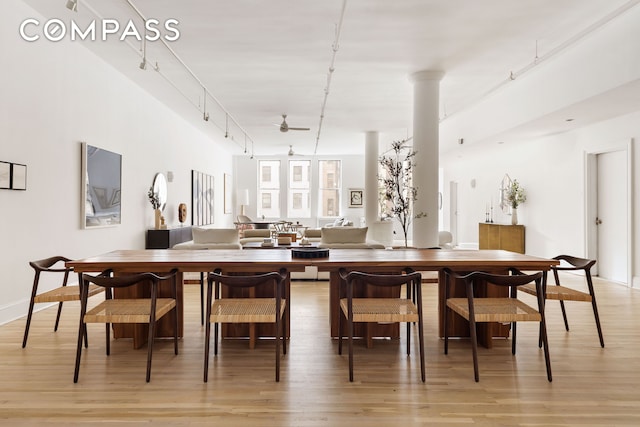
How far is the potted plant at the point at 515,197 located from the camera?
9562mm

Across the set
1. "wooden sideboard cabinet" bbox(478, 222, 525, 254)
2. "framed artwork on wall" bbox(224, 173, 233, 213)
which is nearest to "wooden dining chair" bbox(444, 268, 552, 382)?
"wooden sideboard cabinet" bbox(478, 222, 525, 254)

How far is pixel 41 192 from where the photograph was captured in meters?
4.94

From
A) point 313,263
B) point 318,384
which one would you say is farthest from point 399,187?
→ point 318,384

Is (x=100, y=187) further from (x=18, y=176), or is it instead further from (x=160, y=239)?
(x=160, y=239)

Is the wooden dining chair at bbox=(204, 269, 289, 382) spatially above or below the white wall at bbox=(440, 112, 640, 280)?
below

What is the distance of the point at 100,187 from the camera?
244 inches

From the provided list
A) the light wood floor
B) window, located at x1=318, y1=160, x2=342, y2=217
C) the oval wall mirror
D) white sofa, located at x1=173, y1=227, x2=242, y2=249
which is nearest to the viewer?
the light wood floor

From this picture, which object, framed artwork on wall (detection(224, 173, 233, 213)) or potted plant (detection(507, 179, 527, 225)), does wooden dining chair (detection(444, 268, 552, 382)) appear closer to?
potted plant (detection(507, 179, 527, 225))

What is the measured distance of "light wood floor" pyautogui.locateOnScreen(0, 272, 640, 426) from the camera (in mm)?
2439

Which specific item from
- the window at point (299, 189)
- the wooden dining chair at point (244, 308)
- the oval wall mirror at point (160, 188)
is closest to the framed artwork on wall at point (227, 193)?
the window at point (299, 189)

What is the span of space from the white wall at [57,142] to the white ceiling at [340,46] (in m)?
0.43

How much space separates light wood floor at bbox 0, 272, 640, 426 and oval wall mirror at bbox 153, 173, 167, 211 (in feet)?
14.4

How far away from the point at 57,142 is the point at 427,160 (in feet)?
16.3

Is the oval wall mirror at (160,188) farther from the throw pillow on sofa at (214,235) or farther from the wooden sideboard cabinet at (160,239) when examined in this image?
the throw pillow on sofa at (214,235)
